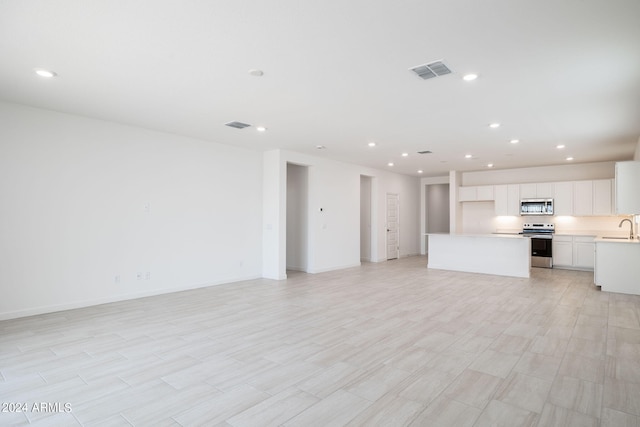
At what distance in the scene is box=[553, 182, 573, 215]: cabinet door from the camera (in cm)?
902

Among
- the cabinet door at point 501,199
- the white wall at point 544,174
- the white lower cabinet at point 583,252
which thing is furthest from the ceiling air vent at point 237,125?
the white lower cabinet at point 583,252

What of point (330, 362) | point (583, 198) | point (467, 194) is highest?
point (467, 194)

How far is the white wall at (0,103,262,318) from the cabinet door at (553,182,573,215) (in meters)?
8.07

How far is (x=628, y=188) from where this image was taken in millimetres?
5980

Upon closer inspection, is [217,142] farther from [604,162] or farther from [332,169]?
[604,162]

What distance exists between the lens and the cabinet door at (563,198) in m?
9.02

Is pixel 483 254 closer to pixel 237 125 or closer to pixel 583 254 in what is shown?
pixel 583 254

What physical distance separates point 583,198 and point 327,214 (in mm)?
6593

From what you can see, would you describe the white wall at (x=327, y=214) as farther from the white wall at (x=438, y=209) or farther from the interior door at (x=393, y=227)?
the white wall at (x=438, y=209)

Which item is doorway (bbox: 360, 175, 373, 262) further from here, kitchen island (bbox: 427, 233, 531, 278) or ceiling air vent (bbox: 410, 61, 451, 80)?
ceiling air vent (bbox: 410, 61, 451, 80)

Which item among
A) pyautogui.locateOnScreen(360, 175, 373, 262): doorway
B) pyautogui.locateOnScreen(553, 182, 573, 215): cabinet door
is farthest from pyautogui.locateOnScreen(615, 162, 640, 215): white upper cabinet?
pyautogui.locateOnScreen(360, 175, 373, 262): doorway

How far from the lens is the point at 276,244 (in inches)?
294

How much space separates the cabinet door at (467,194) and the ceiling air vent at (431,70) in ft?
25.8

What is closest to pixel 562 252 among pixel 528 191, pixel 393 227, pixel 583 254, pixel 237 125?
pixel 583 254
